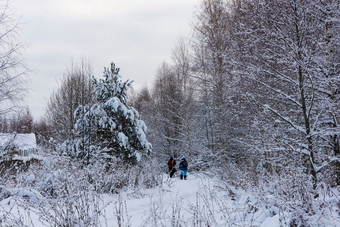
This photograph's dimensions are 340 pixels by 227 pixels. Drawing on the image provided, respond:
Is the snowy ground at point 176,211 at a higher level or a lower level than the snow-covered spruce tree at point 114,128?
lower

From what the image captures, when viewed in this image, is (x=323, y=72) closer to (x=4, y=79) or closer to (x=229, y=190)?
(x=229, y=190)

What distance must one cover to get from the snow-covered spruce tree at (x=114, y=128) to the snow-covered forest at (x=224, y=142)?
0.06 meters

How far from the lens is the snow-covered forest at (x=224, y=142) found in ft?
15.3

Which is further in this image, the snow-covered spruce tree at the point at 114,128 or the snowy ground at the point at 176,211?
the snow-covered spruce tree at the point at 114,128

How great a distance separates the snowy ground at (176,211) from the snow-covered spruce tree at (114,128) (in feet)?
9.69

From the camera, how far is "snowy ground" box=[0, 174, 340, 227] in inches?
164

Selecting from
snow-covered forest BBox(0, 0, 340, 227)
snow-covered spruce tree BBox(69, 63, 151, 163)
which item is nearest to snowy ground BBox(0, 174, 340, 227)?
snow-covered forest BBox(0, 0, 340, 227)

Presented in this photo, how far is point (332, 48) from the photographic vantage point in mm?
6570

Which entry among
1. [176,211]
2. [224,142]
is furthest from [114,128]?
[176,211]

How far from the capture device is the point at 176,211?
4.53m

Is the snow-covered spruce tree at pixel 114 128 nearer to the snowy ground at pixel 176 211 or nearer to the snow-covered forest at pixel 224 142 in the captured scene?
the snow-covered forest at pixel 224 142

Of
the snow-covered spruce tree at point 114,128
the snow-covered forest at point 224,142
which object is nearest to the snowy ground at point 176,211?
the snow-covered forest at point 224,142

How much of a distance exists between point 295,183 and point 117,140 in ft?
33.9

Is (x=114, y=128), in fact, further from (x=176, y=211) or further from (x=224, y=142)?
(x=176, y=211)
